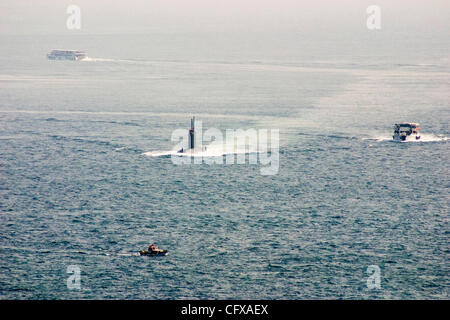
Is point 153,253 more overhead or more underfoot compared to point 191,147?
more underfoot

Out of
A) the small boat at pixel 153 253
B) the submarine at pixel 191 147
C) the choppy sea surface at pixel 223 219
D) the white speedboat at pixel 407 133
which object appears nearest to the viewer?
the choppy sea surface at pixel 223 219

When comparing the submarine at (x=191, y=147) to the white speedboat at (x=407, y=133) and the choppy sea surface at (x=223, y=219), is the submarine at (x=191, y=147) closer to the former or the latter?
the choppy sea surface at (x=223, y=219)

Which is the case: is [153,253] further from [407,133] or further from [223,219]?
[407,133]

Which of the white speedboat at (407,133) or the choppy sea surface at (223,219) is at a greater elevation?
the white speedboat at (407,133)

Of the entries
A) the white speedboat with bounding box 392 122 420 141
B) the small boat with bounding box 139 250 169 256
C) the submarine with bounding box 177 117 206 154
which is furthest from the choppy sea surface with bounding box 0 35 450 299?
the submarine with bounding box 177 117 206 154

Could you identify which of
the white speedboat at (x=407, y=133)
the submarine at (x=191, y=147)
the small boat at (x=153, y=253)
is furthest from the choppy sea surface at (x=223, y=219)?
the submarine at (x=191, y=147)

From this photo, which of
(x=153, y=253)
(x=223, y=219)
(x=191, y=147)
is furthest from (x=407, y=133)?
(x=153, y=253)

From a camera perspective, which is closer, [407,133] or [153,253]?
[153,253]

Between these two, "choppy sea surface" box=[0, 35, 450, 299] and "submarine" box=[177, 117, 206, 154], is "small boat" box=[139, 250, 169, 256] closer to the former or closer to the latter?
"choppy sea surface" box=[0, 35, 450, 299]

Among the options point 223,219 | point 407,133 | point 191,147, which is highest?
point 407,133

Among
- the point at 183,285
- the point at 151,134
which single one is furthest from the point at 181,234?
the point at 151,134

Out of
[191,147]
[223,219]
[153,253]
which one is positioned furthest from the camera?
[191,147]

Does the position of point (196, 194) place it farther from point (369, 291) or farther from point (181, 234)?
point (369, 291)

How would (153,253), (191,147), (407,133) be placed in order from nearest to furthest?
(153,253), (191,147), (407,133)
